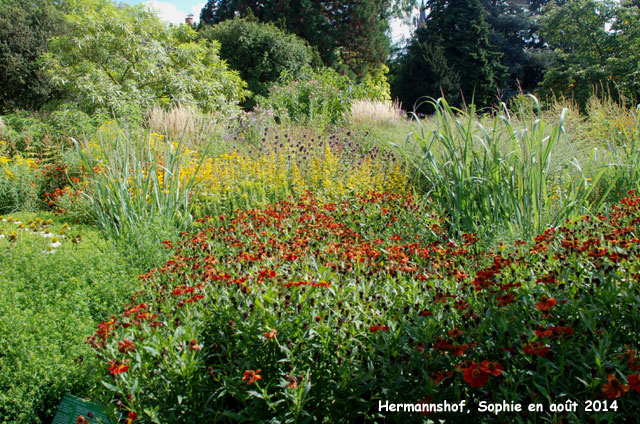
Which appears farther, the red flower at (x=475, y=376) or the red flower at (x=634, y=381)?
the red flower at (x=475, y=376)

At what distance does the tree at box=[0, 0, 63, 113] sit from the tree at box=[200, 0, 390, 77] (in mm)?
7657

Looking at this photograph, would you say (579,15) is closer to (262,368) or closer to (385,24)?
(385,24)

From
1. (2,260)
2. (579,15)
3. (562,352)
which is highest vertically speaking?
(579,15)

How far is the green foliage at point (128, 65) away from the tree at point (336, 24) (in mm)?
8516

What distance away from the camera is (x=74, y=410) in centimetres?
189

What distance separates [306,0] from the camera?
18.8 m

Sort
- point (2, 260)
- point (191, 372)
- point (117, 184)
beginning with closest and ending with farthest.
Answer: point (191, 372), point (2, 260), point (117, 184)

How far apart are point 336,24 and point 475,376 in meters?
20.7

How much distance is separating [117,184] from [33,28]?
16699mm

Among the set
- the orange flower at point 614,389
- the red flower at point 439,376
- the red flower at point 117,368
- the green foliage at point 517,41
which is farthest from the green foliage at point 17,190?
the green foliage at point 517,41

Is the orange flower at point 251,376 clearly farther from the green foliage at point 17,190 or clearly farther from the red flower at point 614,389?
the green foliage at point 17,190

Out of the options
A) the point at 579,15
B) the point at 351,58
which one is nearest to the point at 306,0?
the point at 351,58

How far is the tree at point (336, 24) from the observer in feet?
62.7

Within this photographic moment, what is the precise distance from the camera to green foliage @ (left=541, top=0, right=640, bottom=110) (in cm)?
1373
